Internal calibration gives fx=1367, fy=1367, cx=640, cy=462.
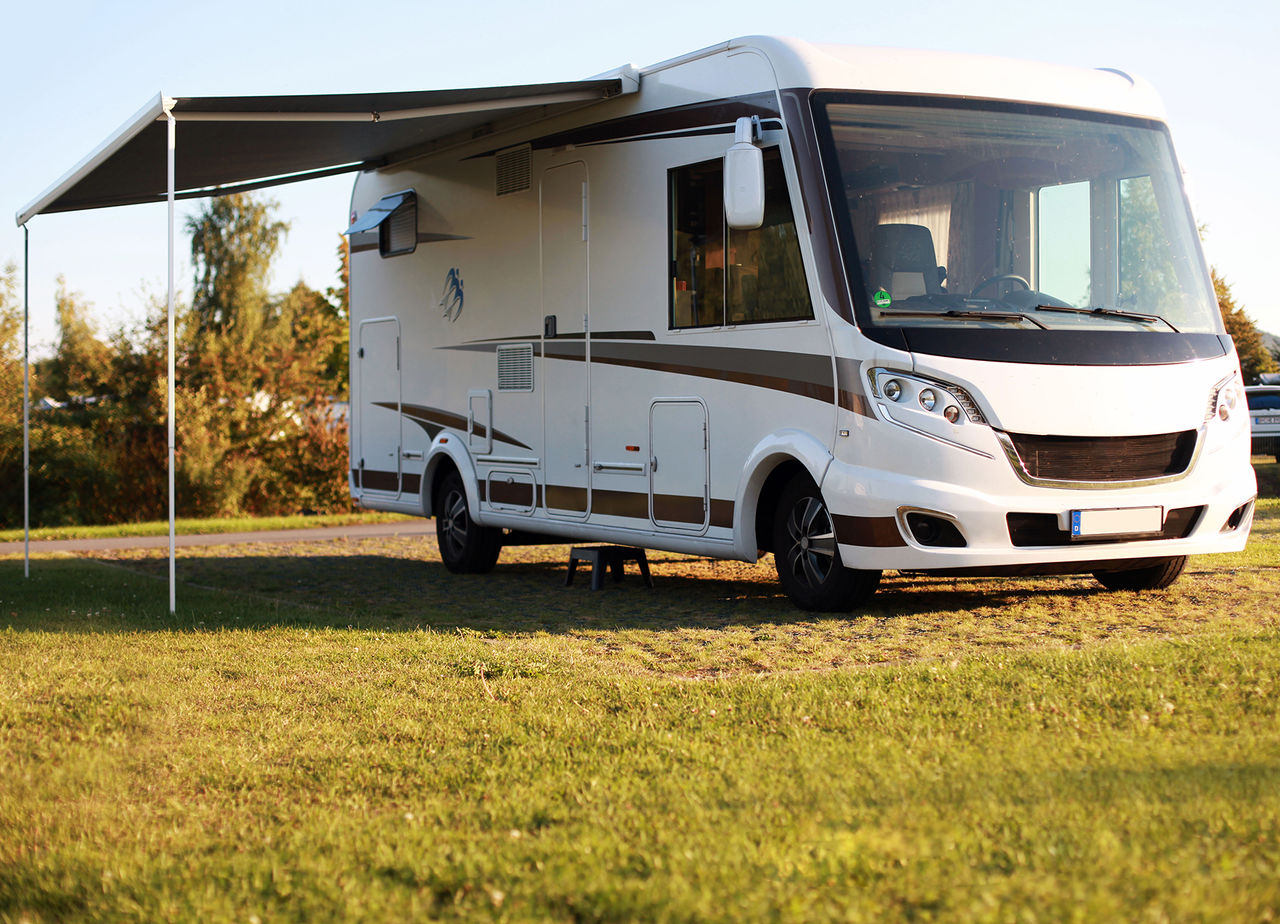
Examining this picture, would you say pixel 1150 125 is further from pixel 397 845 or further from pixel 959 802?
pixel 397 845

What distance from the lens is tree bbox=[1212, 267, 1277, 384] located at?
32969mm

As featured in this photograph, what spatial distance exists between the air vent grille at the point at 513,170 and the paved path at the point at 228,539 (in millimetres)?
6739

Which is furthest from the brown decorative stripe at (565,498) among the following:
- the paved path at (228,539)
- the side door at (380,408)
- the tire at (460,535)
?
the paved path at (228,539)

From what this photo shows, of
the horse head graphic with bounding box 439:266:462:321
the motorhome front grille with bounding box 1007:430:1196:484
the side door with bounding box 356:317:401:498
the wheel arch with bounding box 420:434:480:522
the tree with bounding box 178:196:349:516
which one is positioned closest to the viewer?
the motorhome front grille with bounding box 1007:430:1196:484

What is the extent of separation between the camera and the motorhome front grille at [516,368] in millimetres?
9891

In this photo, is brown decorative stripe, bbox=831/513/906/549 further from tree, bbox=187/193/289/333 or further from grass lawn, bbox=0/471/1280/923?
tree, bbox=187/193/289/333

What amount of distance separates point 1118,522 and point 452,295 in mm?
5691

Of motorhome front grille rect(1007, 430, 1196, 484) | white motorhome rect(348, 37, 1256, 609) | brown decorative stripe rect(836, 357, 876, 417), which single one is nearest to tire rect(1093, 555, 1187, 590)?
white motorhome rect(348, 37, 1256, 609)

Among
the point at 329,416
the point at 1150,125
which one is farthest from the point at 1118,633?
the point at 329,416

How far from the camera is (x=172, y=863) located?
11.8 feet

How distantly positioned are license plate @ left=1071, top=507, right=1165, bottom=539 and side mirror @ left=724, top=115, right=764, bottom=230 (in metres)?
2.32

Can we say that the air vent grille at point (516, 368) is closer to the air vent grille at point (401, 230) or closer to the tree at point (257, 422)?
the air vent grille at point (401, 230)

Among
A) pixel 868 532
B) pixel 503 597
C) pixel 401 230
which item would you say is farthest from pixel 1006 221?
pixel 401 230

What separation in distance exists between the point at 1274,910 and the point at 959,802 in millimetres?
949
